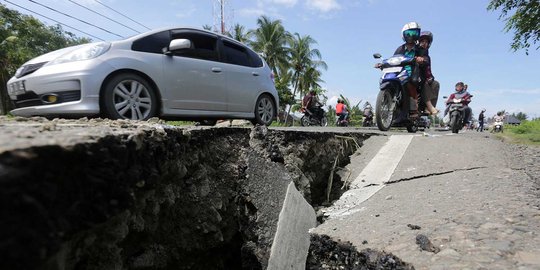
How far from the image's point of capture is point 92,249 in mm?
1239

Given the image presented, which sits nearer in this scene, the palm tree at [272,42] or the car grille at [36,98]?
the car grille at [36,98]

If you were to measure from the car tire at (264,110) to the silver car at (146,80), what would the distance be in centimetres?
3

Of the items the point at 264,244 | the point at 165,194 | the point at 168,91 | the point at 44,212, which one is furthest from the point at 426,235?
the point at 168,91

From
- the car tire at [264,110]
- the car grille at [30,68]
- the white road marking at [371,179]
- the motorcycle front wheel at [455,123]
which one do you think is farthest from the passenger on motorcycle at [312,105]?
the car grille at [30,68]

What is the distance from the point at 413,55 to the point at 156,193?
5.73m

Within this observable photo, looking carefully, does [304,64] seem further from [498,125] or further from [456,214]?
[456,214]

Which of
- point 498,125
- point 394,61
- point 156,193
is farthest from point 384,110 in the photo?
point 498,125

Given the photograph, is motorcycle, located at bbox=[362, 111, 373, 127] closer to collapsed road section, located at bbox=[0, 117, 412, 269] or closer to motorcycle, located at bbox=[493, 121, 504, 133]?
motorcycle, located at bbox=[493, 121, 504, 133]

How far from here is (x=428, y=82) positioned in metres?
6.58

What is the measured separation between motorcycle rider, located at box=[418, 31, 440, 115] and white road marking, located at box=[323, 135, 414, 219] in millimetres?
2920

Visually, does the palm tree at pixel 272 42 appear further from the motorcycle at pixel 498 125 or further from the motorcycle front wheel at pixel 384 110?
the motorcycle front wheel at pixel 384 110

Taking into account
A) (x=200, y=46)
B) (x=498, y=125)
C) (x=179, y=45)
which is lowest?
(x=498, y=125)

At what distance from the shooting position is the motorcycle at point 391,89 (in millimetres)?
5891

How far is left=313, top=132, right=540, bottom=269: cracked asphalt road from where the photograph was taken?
1379mm
